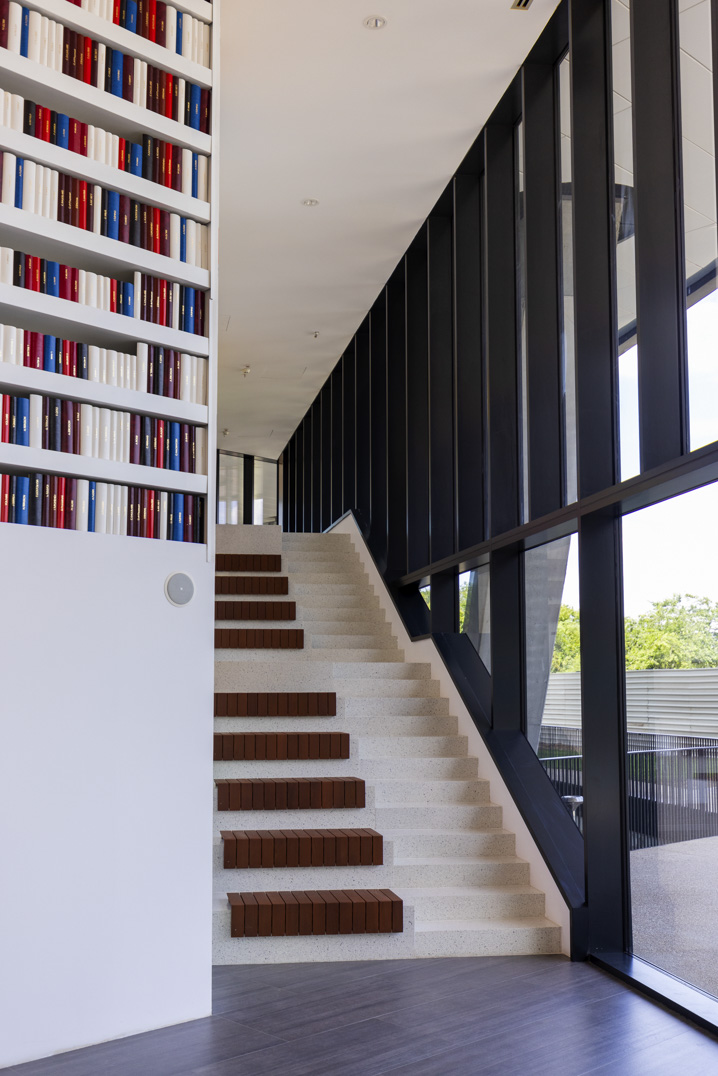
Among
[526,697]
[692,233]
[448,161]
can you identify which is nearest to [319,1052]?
[526,697]

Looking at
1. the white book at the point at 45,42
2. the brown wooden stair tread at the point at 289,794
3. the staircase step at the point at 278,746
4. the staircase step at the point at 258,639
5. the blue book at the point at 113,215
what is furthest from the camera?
the staircase step at the point at 258,639

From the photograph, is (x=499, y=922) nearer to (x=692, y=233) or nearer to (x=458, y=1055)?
(x=458, y=1055)

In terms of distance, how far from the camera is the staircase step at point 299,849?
4.05 m

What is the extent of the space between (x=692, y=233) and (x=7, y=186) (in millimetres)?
2303

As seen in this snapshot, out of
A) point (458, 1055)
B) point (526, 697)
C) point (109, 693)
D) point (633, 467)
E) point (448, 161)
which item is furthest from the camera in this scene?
point (448, 161)

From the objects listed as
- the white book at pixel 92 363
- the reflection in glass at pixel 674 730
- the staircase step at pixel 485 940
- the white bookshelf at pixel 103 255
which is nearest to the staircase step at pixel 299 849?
the staircase step at pixel 485 940

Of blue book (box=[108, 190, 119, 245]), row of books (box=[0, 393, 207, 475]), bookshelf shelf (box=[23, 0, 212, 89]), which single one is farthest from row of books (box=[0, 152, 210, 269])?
row of books (box=[0, 393, 207, 475])

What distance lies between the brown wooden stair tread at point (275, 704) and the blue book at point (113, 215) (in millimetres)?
2472

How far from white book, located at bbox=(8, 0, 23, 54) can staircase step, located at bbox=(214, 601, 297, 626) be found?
3602 millimetres

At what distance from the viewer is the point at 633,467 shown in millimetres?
3752

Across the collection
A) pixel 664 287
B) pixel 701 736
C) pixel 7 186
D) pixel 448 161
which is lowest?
pixel 701 736

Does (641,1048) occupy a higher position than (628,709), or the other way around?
(628,709)

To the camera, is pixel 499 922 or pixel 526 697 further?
pixel 526 697

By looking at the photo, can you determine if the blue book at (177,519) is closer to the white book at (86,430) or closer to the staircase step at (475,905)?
the white book at (86,430)
